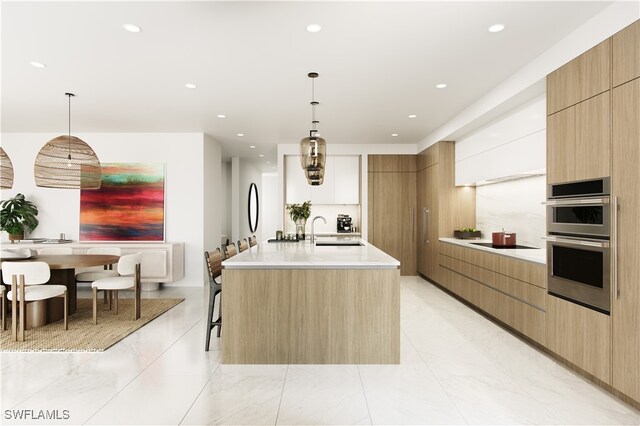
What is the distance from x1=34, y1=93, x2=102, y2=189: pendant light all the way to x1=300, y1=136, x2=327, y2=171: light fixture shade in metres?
2.51

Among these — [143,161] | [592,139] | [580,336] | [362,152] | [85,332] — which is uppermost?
[362,152]

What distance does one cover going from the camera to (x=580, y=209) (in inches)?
108

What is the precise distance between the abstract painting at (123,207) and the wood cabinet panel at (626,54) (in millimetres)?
6097

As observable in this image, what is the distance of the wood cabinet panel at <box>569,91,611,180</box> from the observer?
2518 millimetres

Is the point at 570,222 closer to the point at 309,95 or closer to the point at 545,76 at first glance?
the point at 545,76

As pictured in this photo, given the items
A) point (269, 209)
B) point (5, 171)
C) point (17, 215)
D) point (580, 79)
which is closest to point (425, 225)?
point (580, 79)

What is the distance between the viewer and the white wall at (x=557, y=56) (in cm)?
243

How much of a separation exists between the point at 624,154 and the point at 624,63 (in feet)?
1.84

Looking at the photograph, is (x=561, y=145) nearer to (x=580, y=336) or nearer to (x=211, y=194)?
(x=580, y=336)

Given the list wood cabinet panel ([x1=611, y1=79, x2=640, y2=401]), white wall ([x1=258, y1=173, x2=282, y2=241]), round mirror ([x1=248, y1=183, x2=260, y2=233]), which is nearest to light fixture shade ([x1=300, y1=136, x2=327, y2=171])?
wood cabinet panel ([x1=611, y1=79, x2=640, y2=401])

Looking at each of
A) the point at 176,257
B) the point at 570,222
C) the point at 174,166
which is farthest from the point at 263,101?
the point at 570,222

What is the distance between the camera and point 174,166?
6.43 metres

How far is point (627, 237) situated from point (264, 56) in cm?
299

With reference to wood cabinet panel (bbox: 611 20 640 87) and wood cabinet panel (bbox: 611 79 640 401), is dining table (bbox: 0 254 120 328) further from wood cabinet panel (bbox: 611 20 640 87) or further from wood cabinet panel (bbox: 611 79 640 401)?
wood cabinet panel (bbox: 611 20 640 87)
